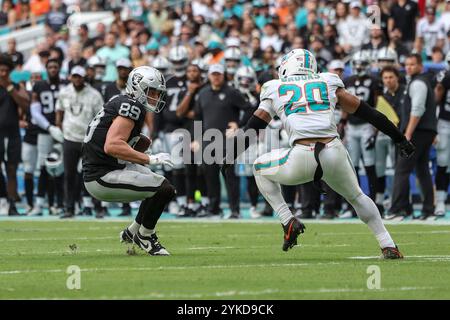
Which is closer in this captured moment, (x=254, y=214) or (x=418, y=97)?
(x=418, y=97)

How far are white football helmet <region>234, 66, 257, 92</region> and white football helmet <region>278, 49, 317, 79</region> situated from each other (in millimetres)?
6991

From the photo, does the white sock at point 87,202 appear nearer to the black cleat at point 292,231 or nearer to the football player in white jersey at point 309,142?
the football player in white jersey at point 309,142

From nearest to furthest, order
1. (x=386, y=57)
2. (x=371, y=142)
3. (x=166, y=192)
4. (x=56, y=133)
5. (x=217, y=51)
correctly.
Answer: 1. (x=166, y=192)
2. (x=371, y=142)
3. (x=386, y=57)
4. (x=56, y=133)
5. (x=217, y=51)

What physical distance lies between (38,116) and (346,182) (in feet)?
27.9

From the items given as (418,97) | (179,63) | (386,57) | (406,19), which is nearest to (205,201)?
(179,63)

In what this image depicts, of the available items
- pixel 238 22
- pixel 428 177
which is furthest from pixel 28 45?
pixel 428 177

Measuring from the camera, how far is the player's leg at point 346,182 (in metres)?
8.94

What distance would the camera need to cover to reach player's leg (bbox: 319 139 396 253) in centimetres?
894

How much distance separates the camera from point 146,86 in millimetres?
9812

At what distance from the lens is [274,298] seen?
22.3 feet

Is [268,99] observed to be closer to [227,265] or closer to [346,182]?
[346,182]

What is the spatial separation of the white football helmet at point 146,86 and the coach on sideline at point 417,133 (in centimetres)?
517
